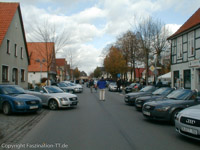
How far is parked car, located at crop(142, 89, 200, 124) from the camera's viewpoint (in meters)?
8.65

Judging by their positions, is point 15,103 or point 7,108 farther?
point 7,108

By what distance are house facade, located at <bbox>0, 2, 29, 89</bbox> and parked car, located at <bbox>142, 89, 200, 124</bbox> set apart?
17.1 meters

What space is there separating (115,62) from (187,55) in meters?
29.4

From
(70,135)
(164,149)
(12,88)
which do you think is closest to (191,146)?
(164,149)

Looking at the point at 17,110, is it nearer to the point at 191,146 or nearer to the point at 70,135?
the point at 70,135

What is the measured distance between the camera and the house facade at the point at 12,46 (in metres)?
22.8

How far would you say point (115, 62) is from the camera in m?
52.8

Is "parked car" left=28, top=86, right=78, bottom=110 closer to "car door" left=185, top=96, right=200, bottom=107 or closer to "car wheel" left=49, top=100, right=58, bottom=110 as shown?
"car wheel" left=49, top=100, right=58, bottom=110

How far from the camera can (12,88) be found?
12.1 meters

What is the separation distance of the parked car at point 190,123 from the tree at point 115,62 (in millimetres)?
44355

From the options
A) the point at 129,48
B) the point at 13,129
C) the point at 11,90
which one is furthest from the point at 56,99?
the point at 129,48

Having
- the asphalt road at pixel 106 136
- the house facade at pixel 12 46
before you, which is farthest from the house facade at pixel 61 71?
the asphalt road at pixel 106 136

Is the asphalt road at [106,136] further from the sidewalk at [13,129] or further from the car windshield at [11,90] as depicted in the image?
the car windshield at [11,90]

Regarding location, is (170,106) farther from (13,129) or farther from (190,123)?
(13,129)
